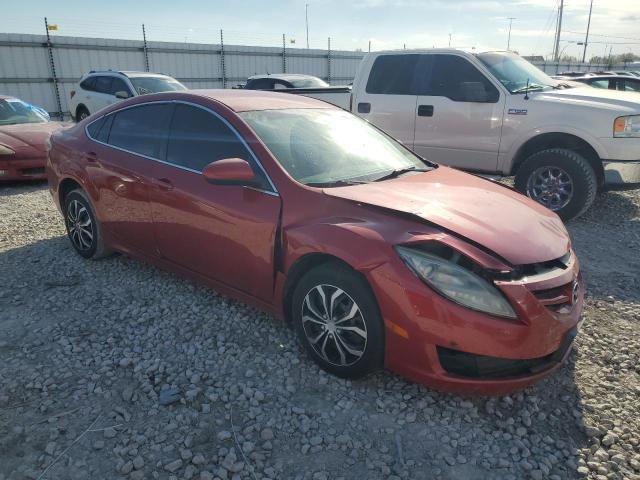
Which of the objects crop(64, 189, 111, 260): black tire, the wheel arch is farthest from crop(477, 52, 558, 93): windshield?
crop(64, 189, 111, 260): black tire

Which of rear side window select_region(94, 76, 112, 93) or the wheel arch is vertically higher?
rear side window select_region(94, 76, 112, 93)

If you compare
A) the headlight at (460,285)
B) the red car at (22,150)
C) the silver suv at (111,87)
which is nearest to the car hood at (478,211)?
the headlight at (460,285)

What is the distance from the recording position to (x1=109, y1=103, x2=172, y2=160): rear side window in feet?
12.6

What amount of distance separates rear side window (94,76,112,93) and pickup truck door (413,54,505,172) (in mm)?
8450

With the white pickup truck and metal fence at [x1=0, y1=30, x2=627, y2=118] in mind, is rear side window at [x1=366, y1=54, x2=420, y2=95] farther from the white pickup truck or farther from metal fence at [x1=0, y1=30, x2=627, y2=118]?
metal fence at [x1=0, y1=30, x2=627, y2=118]

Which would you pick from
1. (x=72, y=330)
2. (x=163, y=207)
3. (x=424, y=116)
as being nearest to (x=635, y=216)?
(x=424, y=116)

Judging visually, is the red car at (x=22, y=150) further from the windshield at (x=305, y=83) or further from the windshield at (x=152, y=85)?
the windshield at (x=305, y=83)

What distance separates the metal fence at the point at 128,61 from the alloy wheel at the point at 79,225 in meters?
13.3

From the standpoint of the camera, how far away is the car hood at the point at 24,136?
7633 millimetres

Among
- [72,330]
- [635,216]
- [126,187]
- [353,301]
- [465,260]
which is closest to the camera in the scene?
[465,260]

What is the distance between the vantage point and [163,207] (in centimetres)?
370

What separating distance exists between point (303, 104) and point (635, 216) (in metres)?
4.91

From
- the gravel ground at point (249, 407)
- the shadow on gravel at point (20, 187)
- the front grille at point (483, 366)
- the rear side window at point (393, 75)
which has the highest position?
the rear side window at point (393, 75)

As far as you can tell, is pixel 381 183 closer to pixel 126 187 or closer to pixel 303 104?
pixel 303 104
